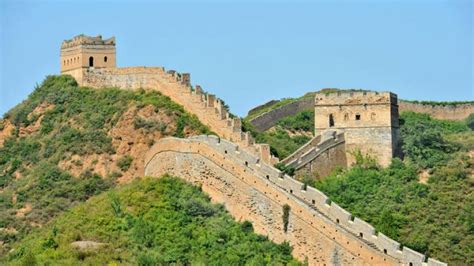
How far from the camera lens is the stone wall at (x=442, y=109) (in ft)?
252

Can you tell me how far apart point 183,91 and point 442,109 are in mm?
17102

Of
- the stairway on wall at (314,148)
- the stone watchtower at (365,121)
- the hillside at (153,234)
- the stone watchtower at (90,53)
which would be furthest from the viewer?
the stone watchtower at (90,53)

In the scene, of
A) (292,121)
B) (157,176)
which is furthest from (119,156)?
(292,121)

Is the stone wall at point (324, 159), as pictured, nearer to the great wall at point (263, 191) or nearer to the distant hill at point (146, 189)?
the great wall at point (263, 191)

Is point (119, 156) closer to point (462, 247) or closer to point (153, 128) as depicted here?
point (153, 128)

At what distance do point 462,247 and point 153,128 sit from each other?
1375 centimetres

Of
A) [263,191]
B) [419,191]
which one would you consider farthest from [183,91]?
[263,191]

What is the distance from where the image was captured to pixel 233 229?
54.5 m

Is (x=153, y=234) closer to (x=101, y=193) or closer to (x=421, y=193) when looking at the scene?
(x=101, y=193)

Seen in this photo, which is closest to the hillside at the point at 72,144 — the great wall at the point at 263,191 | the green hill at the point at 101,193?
the green hill at the point at 101,193

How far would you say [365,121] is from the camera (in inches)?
2470

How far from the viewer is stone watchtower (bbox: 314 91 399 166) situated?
2456 inches

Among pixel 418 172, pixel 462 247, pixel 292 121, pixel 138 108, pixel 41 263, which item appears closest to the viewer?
pixel 41 263

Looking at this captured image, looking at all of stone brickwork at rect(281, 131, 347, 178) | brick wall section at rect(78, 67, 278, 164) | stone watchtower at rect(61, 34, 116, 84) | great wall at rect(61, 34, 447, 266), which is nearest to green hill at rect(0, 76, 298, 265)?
brick wall section at rect(78, 67, 278, 164)
